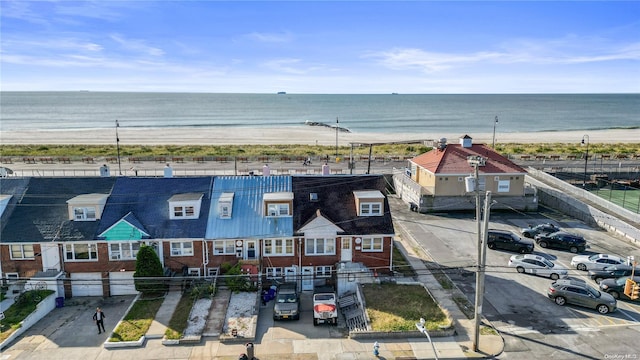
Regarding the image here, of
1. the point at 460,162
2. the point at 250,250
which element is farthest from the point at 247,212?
the point at 460,162

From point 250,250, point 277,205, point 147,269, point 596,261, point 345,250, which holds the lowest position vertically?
point 596,261

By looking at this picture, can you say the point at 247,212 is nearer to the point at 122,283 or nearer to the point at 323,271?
the point at 323,271

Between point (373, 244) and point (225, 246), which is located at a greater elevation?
point (225, 246)

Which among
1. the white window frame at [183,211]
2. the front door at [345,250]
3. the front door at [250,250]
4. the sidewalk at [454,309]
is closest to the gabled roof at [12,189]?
the white window frame at [183,211]

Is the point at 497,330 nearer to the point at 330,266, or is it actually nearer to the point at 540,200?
the point at 330,266

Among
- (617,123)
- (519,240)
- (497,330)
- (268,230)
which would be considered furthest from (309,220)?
(617,123)

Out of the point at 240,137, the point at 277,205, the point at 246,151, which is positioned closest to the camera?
the point at 277,205

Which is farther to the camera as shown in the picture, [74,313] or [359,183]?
[359,183]
